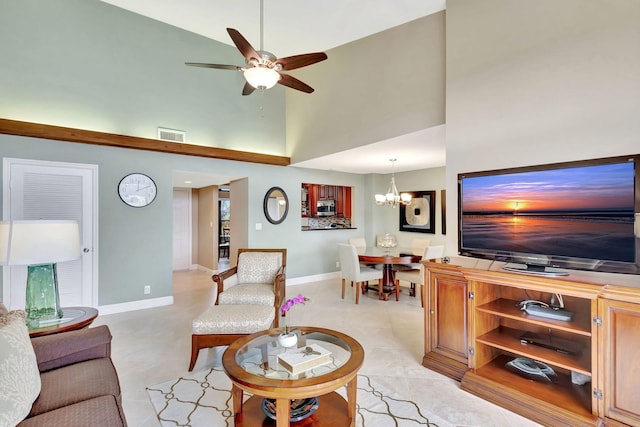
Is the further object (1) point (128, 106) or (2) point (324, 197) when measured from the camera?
(2) point (324, 197)

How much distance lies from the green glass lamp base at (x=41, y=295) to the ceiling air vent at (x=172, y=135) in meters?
2.95

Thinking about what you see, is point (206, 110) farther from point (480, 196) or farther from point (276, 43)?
A: point (480, 196)

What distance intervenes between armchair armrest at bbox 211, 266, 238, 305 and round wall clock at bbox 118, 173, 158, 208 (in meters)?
1.84

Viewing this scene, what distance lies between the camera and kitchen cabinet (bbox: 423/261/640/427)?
1.72 metres

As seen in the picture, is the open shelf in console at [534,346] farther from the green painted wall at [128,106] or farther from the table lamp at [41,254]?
the green painted wall at [128,106]

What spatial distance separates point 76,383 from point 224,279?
1.86 meters

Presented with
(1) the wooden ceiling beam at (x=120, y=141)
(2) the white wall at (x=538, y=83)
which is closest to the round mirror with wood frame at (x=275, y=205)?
(1) the wooden ceiling beam at (x=120, y=141)

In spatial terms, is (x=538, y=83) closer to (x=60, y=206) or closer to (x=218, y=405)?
(x=218, y=405)

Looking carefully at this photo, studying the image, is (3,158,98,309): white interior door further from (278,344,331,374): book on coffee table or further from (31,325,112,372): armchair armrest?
(278,344,331,374): book on coffee table

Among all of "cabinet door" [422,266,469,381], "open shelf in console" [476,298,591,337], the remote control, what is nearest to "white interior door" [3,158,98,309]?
"cabinet door" [422,266,469,381]

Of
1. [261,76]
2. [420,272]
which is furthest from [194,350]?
[420,272]

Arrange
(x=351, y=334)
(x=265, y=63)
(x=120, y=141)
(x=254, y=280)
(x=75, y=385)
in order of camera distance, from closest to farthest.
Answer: (x=75, y=385)
(x=265, y=63)
(x=351, y=334)
(x=254, y=280)
(x=120, y=141)

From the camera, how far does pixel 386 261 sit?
4.50 m

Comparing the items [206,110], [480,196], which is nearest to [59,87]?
[206,110]
